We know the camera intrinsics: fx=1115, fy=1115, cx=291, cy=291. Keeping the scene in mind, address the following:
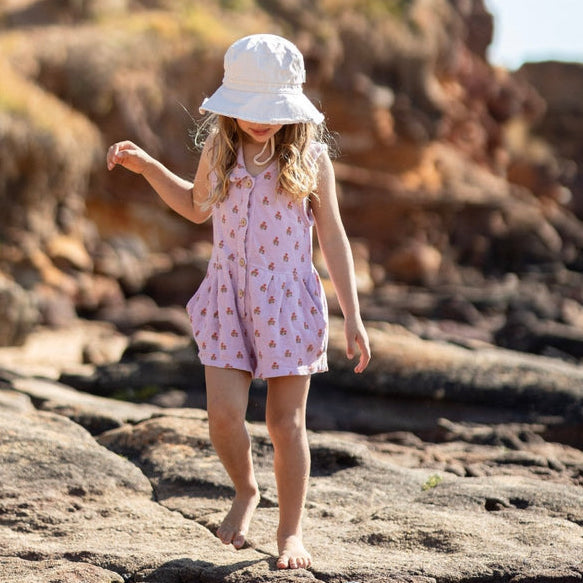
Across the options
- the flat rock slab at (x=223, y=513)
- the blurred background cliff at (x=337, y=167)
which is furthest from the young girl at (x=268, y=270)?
the blurred background cliff at (x=337, y=167)

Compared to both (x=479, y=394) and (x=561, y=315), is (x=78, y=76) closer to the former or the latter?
(x=561, y=315)

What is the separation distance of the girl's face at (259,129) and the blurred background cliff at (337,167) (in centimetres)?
745

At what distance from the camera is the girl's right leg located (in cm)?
351

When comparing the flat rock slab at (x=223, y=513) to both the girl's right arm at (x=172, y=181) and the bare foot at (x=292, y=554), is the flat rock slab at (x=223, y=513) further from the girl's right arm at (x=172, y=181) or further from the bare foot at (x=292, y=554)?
the girl's right arm at (x=172, y=181)

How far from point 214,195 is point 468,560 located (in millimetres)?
1412

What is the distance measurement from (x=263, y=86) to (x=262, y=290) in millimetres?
639

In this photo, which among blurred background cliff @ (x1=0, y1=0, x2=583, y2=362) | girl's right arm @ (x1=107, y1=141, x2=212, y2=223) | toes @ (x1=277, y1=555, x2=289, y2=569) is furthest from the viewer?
blurred background cliff @ (x1=0, y1=0, x2=583, y2=362)

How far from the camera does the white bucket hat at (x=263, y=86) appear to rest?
344 centimetres

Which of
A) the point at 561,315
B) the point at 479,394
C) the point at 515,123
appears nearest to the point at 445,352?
the point at 479,394

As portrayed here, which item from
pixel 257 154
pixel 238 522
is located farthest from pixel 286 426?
pixel 257 154

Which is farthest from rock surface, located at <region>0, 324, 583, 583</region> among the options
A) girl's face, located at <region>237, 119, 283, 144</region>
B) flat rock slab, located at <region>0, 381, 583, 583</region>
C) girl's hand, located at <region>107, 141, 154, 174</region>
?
girl's face, located at <region>237, 119, 283, 144</region>

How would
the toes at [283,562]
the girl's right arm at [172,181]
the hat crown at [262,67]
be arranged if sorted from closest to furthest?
the toes at [283,562] < the hat crown at [262,67] < the girl's right arm at [172,181]

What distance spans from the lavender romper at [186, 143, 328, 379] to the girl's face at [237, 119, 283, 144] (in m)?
0.10

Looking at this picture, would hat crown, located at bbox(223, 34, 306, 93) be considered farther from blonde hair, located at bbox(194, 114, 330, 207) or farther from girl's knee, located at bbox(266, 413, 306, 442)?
girl's knee, located at bbox(266, 413, 306, 442)
